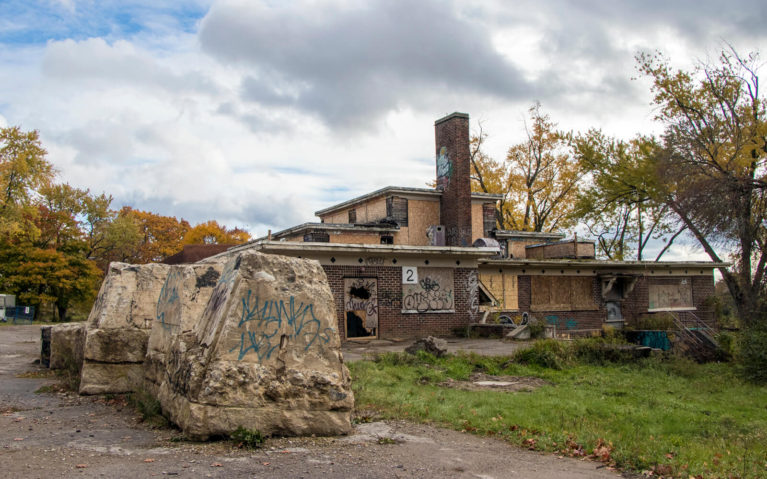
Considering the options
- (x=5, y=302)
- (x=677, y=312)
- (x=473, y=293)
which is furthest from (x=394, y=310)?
(x=5, y=302)

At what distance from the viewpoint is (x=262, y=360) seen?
21.4 ft

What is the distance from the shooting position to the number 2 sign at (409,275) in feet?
72.4

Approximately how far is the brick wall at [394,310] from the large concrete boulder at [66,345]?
30.9 ft

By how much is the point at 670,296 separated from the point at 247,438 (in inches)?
1120

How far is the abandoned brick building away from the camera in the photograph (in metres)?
21.4

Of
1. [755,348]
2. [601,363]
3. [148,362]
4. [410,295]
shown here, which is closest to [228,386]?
[148,362]

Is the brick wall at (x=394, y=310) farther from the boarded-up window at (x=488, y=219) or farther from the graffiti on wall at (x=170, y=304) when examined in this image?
the graffiti on wall at (x=170, y=304)

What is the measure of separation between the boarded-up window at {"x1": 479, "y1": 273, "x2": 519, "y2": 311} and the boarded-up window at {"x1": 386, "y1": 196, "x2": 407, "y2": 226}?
5258mm

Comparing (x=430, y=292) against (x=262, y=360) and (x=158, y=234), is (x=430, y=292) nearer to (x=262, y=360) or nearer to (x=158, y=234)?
(x=262, y=360)

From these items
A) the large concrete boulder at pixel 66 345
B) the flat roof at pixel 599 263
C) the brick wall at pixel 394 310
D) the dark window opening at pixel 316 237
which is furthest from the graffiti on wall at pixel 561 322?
the large concrete boulder at pixel 66 345

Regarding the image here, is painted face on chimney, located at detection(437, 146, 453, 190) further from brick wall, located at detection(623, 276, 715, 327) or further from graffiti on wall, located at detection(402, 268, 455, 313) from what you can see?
brick wall, located at detection(623, 276, 715, 327)

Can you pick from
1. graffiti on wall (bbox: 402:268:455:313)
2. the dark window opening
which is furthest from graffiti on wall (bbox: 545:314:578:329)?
the dark window opening

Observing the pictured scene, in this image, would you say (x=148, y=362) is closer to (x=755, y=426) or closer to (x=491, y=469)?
(x=491, y=469)

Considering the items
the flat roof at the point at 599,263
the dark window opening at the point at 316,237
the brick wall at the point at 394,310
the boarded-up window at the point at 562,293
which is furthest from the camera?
the boarded-up window at the point at 562,293
